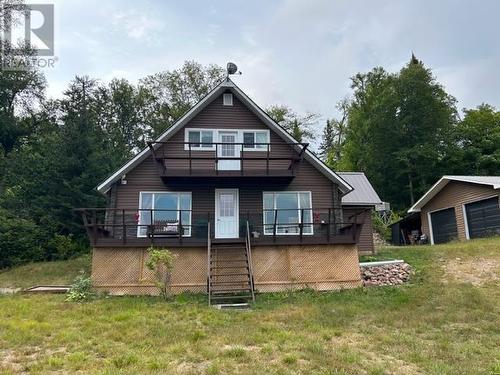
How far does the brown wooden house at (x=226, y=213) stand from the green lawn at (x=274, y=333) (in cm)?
119

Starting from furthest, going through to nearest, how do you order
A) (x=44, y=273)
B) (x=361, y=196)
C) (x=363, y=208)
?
(x=361, y=196) → (x=363, y=208) → (x=44, y=273)

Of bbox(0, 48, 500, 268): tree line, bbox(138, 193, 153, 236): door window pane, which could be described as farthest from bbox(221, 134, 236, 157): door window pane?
bbox(0, 48, 500, 268): tree line

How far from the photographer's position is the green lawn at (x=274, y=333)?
5.99m

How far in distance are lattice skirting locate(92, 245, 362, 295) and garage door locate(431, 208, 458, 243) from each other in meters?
A: 12.2

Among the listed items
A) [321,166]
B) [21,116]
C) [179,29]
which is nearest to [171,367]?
[321,166]

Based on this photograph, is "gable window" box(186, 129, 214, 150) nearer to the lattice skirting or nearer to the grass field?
the lattice skirting

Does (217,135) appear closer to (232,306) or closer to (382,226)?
(232,306)

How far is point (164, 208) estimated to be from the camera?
49.3 ft

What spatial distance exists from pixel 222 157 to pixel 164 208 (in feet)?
9.90

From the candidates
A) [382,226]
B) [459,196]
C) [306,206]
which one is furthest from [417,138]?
[306,206]

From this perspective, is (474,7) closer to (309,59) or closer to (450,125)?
(309,59)

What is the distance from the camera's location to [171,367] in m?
5.84

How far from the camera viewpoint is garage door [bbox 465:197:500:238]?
1925cm

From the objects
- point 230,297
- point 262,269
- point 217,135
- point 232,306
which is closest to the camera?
point 232,306
